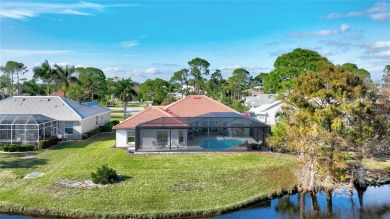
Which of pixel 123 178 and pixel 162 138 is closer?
pixel 123 178

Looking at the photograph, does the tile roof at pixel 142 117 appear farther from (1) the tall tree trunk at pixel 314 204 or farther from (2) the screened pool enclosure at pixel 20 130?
(1) the tall tree trunk at pixel 314 204

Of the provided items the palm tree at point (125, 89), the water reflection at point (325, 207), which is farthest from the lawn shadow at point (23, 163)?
the palm tree at point (125, 89)

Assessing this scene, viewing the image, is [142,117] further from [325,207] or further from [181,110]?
[325,207]

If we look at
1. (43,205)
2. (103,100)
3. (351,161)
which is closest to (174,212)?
(43,205)

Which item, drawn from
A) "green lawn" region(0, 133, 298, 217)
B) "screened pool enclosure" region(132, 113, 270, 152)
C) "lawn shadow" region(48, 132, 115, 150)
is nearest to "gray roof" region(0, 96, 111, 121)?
"lawn shadow" region(48, 132, 115, 150)

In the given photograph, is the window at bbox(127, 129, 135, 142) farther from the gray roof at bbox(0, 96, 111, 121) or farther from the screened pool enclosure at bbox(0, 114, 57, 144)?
the screened pool enclosure at bbox(0, 114, 57, 144)

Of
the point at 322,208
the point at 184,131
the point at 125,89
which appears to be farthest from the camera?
the point at 125,89

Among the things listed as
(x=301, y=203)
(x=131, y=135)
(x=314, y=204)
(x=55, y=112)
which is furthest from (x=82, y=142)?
(x=314, y=204)
